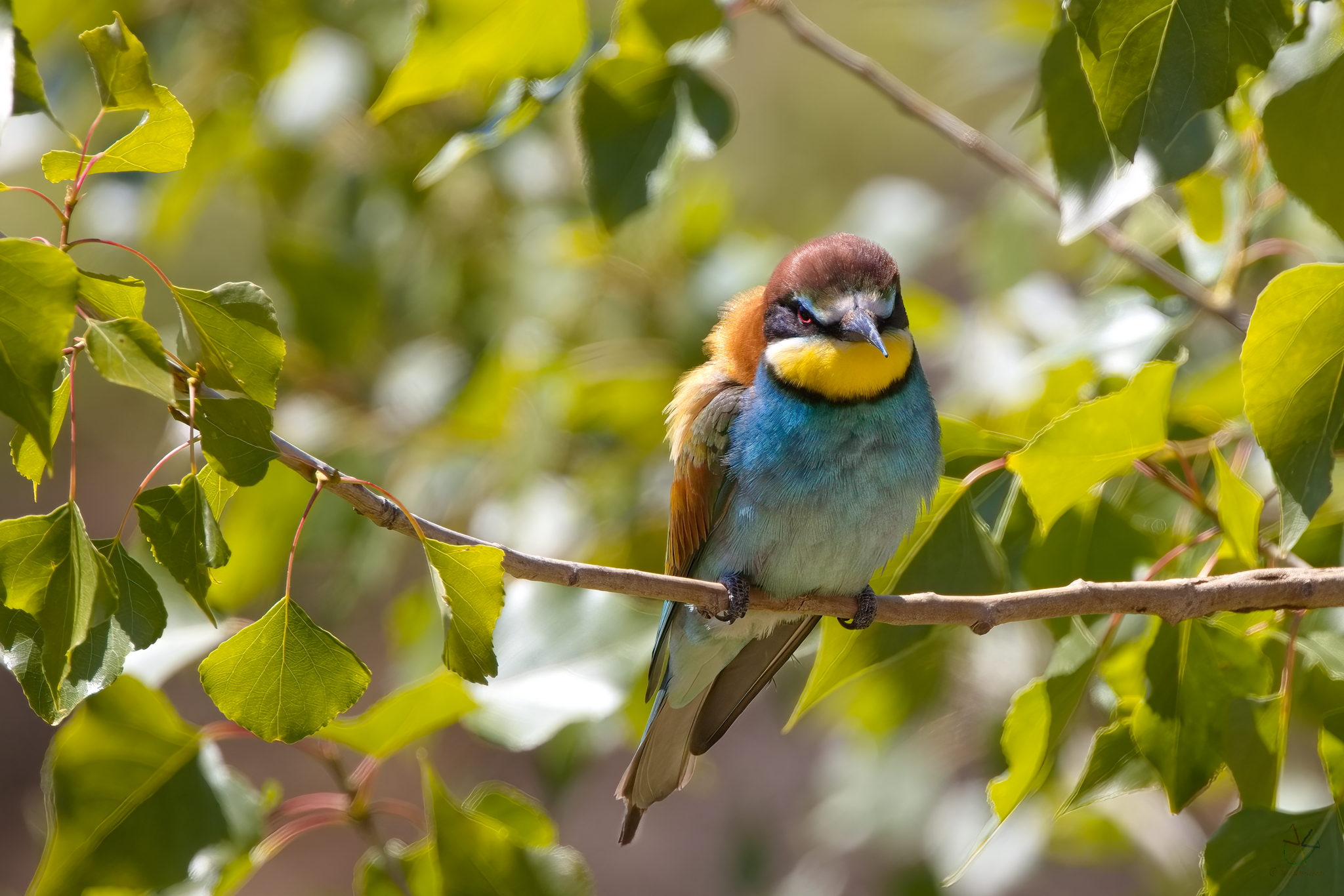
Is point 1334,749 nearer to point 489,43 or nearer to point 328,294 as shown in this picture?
point 489,43

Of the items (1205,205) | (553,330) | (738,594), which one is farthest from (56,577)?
(553,330)

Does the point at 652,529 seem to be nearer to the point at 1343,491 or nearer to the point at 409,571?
the point at 1343,491

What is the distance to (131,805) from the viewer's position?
1.62 metres

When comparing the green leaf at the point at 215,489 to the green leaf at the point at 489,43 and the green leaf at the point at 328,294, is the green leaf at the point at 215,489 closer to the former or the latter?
the green leaf at the point at 489,43

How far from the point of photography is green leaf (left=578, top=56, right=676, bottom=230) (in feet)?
5.50

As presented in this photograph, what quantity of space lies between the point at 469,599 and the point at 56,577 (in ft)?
1.23

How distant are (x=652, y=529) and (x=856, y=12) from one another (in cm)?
477

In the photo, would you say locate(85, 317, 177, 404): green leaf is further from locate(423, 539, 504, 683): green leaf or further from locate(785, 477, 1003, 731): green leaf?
locate(785, 477, 1003, 731): green leaf

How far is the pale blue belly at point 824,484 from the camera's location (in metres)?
1.76

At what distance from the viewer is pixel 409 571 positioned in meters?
5.23

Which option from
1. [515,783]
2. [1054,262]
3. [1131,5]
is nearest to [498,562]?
[1131,5]

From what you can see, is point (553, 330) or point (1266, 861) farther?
point (553, 330)

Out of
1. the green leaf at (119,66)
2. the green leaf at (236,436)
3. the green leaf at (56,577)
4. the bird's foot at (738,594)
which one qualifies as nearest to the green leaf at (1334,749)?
the bird's foot at (738,594)

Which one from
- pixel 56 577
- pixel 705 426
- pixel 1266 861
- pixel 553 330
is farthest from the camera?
pixel 553 330
